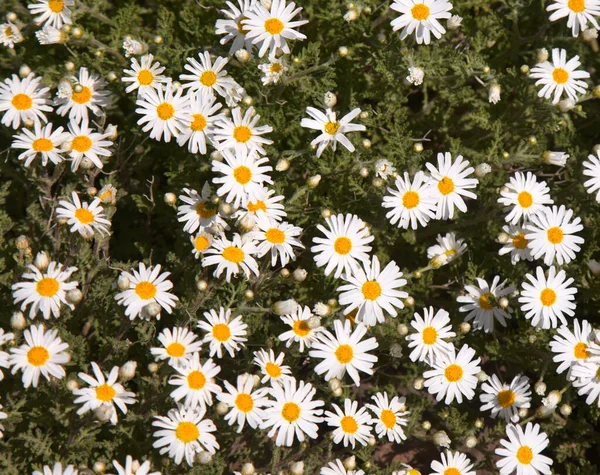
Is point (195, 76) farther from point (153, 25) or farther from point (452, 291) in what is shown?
point (452, 291)

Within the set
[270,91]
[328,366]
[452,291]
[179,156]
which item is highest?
[270,91]

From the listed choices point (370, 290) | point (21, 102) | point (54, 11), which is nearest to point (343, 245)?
point (370, 290)

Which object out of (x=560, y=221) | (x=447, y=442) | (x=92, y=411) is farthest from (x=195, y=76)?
(x=447, y=442)

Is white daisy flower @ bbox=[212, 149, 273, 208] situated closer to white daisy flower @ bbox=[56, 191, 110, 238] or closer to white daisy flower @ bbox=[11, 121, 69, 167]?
white daisy flower @ bbox=[56, 191, 110, 238]

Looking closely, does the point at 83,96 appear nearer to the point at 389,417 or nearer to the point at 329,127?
the point at 329,127

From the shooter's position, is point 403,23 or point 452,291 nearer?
point 403,23

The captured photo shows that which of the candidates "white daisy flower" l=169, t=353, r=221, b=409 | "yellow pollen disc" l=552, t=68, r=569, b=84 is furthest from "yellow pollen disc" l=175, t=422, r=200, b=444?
"yellow pollen disc" l=552, t=68, r=569, b=84

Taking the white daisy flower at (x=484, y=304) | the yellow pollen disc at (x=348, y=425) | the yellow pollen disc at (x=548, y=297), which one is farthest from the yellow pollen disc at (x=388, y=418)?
the yellow pollen disc at (x=548, y=297)
